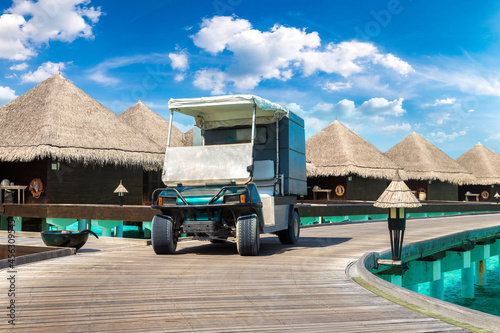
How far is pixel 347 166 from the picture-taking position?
3309 cm

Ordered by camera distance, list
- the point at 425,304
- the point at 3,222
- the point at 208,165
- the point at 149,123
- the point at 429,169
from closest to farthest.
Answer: the point at 425,304 → the point at 208,165 → the point at 3,222 → the point at 149,123 → the point at 429,169

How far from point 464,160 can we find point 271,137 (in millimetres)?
45883

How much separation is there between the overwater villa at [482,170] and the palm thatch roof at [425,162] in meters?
5.30

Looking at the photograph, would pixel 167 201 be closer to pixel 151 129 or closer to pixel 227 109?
pixel 227 109

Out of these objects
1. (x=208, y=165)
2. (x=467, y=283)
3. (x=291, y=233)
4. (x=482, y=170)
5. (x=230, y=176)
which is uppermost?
(x=482, y=170)

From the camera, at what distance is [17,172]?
23469 millimetres

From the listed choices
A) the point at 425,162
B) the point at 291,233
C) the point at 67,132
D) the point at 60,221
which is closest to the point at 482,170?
the point at 425,162

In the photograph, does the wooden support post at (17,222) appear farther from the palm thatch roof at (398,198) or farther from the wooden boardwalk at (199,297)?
the palm thatch roof at (398,198)

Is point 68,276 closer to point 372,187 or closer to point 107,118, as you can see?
point 107,118

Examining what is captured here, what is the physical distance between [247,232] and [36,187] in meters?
17.7

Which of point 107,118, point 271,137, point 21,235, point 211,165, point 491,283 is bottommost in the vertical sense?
point 491,283

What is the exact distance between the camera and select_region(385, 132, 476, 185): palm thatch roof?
40344 mm

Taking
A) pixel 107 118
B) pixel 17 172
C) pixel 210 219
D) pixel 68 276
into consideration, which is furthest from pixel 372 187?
pixel 68 276

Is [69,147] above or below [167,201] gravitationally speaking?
above
